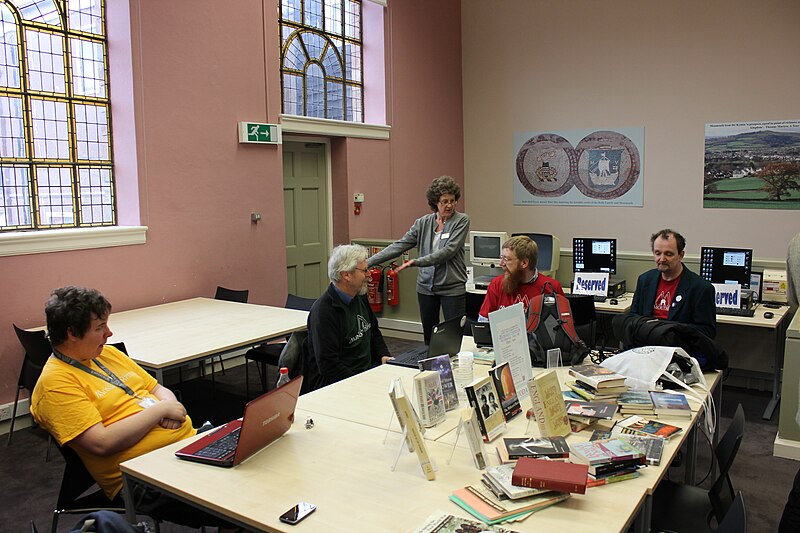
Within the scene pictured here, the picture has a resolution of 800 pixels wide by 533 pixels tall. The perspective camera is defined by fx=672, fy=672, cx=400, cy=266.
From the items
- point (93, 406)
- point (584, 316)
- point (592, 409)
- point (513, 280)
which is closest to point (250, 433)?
point (93, 406)

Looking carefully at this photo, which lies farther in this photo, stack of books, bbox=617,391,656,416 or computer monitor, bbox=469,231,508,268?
computer monitor, bbox=469,231,508,268

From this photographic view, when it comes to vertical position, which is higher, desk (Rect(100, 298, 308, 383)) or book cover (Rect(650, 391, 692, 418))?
book cover (Rect(650, 391, 692, 418))

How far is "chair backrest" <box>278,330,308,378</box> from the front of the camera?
338 centimetres

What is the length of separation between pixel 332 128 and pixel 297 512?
224 inches

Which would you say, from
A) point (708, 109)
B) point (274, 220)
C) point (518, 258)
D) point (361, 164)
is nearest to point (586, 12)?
point (708, 109)

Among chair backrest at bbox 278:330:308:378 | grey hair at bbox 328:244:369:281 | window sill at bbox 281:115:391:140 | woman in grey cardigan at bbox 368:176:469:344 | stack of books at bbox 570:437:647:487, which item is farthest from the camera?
window sill at bbox 281:115:391:140

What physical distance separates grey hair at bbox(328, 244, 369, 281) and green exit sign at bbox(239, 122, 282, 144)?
10.2 ft

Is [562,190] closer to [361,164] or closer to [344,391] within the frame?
[361,164]

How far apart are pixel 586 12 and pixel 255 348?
602 centimetres

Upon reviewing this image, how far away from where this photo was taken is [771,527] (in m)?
3.12

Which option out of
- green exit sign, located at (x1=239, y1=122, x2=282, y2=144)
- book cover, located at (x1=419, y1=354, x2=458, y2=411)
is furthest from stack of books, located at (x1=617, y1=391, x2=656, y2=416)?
green exit sign, located at (x1=239, y1=122, x2=282, y2=144)

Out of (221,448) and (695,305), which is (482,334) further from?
(221,448)

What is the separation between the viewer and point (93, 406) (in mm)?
2357

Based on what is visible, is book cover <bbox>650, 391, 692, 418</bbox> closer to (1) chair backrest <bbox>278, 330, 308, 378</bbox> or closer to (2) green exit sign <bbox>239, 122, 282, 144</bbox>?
(1) chair backrest <bbox>278, 330, 308, 378</bbox>
